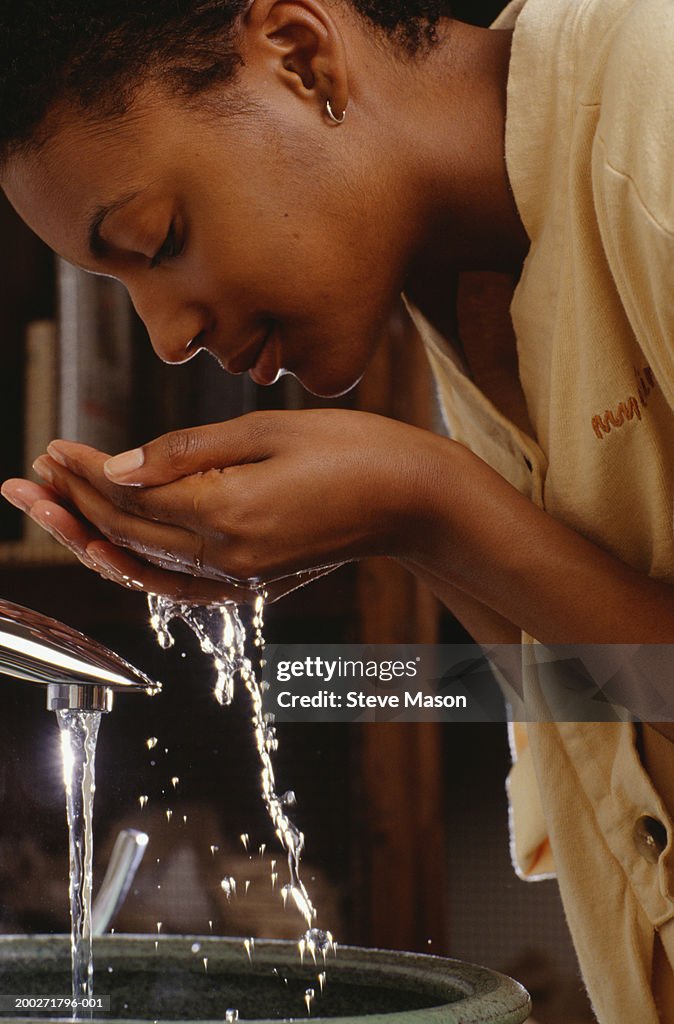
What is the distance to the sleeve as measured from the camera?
1.63 ft

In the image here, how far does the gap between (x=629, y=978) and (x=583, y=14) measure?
0.49m

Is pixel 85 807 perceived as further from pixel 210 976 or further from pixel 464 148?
pixel 464 148

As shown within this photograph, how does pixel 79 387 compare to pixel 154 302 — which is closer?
pixel 154 302

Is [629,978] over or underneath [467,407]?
underneath

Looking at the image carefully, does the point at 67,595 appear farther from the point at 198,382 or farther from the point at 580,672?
the point at 580,672

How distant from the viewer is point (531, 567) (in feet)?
1.83

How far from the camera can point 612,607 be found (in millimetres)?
561

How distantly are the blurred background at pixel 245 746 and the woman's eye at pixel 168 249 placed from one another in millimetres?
332

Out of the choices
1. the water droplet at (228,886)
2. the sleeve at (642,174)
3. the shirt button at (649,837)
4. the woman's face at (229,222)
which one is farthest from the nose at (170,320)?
the water droplet at (228,886)

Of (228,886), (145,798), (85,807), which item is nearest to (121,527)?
(85,807)

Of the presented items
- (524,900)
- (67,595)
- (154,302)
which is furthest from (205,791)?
(154,302)

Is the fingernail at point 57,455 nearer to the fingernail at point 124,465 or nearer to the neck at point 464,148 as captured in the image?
the fingernail at point 124,465

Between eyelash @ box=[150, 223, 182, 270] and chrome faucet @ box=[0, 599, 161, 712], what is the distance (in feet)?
0.68

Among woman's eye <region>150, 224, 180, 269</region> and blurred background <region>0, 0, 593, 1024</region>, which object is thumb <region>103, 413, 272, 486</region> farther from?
blurred background <region>0, 0, 593, 1024</region>
